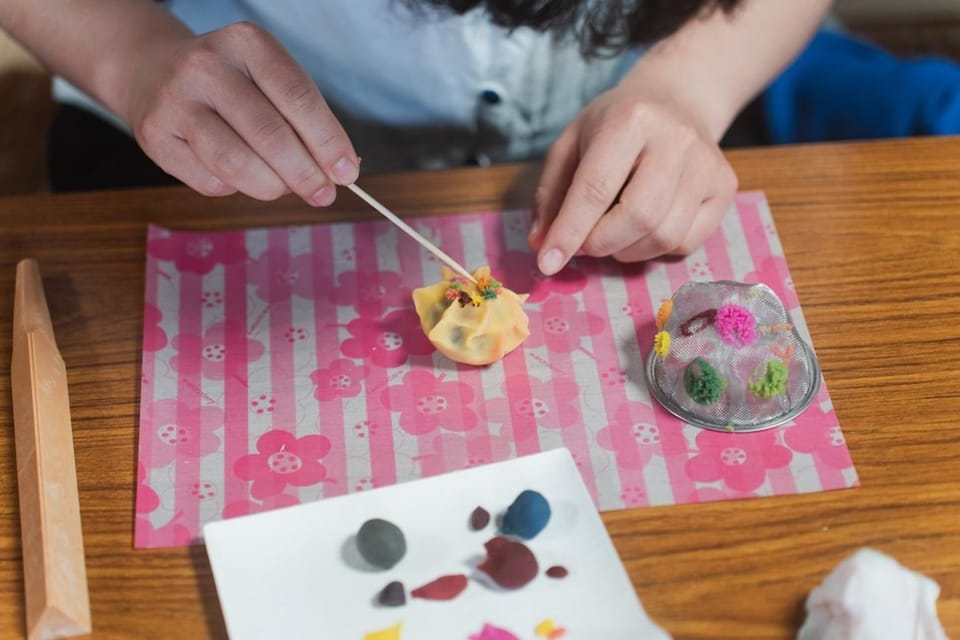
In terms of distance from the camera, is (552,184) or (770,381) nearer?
(770,381)

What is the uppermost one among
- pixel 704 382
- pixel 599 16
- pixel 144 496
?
pixel 599 16

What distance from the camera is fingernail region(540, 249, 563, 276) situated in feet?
3.21

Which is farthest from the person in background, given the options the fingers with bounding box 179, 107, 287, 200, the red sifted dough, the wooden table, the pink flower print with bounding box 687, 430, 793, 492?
the red sifted dough

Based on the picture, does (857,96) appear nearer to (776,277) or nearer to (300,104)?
(776,277)

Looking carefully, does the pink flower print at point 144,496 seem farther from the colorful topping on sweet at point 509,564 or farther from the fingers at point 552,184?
the fingers at point 552,184

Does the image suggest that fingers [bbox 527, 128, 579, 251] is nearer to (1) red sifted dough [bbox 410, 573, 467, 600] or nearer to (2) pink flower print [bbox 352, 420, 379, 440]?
(2) pink flower print [bbox 352, 420, 379, 440]

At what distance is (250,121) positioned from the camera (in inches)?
35.0

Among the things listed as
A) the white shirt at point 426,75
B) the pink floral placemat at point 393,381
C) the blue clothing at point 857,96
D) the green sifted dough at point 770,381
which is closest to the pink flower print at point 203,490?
the pink floral placemat at point 393,381

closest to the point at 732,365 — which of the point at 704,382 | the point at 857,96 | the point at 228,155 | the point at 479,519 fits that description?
the point at 704,382

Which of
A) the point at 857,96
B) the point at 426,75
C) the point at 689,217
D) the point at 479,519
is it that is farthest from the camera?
the point at 857,96

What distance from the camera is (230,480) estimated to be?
33.5 inches

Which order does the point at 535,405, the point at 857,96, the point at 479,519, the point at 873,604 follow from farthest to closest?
the point at 857,96 < the point at 535,405 < the point at 479,519 < the point at 873,604

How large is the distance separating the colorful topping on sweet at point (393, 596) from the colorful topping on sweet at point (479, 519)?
77 mm

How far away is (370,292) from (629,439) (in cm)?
30
